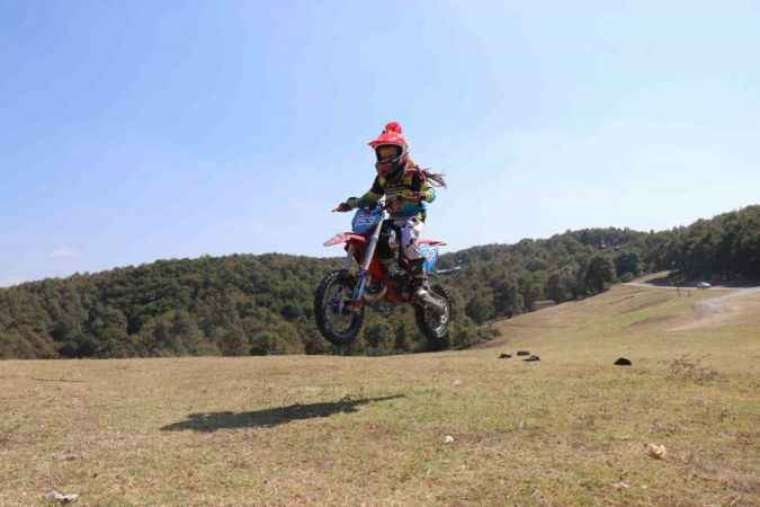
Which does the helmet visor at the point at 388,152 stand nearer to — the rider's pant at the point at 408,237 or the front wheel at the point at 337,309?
the rider's pant at the point at 408,237

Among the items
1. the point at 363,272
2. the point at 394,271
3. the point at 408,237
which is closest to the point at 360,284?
the point at 363,272

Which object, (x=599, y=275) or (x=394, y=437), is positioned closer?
(x=394, y=437)

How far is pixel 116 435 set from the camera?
25.9ft

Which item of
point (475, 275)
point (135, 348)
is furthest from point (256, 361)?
point (475, 275)

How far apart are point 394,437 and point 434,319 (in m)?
3.79

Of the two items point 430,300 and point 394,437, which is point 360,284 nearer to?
point 430,300

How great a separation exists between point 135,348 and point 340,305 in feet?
227

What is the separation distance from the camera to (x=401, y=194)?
33.5 feet

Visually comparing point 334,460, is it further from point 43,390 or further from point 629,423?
point 43,390

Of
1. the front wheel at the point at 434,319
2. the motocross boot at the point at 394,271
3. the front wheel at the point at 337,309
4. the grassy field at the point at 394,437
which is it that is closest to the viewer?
the grassy field at the point at 394,437

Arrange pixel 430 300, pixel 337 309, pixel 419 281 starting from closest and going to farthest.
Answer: pixel 337 309 → pixel 419 281 → pixel 430 300

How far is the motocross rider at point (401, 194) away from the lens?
1004cm

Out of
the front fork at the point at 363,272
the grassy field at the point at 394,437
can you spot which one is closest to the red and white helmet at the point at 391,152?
the front fork at the point at 363,272

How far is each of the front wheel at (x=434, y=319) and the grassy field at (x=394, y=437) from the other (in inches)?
35.3
